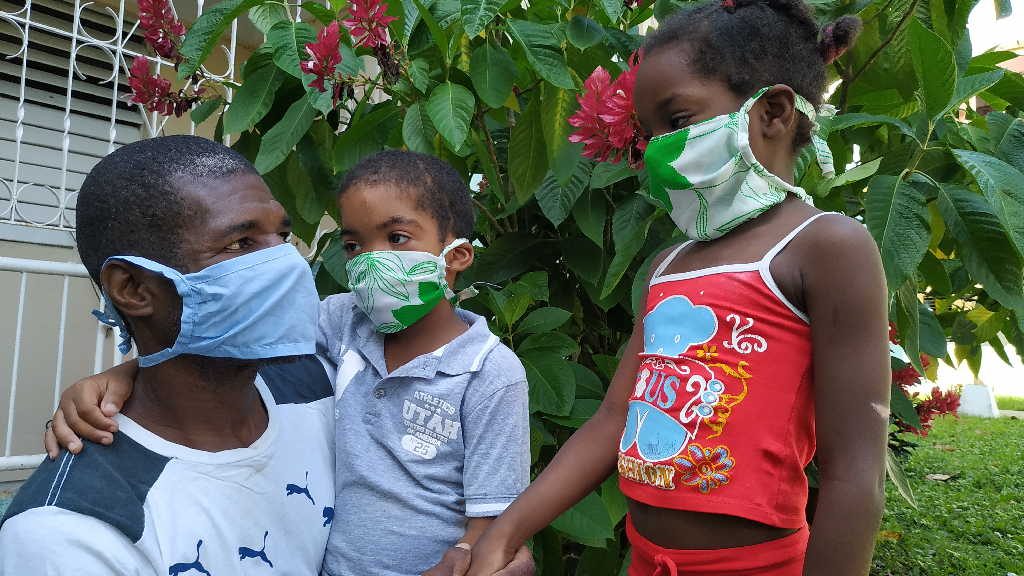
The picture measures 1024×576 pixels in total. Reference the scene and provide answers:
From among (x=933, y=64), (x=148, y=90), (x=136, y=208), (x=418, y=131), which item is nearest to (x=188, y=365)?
(x=136, y=208)

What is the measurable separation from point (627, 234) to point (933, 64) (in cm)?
70

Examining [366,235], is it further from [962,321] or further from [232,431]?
[962,321]

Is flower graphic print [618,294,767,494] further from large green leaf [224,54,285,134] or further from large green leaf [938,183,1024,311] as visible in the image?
large green leaf [224,54,285,134]

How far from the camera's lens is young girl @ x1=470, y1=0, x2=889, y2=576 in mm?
1152

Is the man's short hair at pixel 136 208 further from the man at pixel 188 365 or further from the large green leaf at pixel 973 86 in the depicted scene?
the large green leaf at pixel 973 86

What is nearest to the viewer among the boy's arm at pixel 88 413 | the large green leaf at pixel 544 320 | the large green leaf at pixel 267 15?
the boy's arm at pixel 88 413

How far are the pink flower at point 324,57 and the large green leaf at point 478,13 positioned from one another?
283mm

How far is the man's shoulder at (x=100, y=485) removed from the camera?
4.08ft

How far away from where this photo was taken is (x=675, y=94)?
1.36 metres

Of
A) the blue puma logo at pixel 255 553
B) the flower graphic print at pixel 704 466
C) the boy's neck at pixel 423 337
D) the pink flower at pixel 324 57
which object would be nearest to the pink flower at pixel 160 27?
the pink flower at pixel 324 57

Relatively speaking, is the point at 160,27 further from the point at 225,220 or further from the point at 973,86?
the point at 973,86

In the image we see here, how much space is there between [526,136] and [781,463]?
1.08m

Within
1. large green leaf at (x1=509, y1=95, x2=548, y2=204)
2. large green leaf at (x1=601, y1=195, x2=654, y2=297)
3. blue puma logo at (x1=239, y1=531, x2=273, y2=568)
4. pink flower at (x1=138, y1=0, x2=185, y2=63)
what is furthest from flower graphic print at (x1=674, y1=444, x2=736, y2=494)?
pink flower at (x1=138, y1=0, x2=185, y2=63)

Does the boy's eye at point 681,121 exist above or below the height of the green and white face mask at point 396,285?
above
